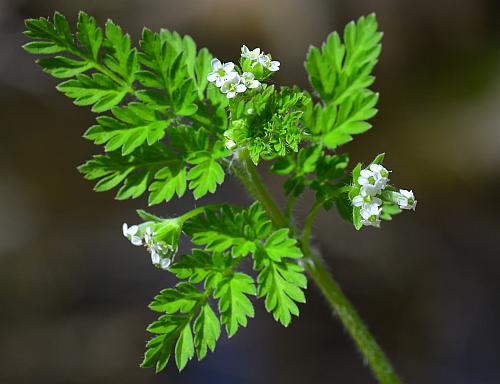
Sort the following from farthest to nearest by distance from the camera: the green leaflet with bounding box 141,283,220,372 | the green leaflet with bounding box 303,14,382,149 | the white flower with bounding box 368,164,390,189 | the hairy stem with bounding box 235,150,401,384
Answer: the green leaflet with bounding box 303,14,382,149
the hairy stem with bounding box 235,150,401,384
the green leaflet with bounding box 141,283,220,372
the white flower with bounding box 368,164,390,189

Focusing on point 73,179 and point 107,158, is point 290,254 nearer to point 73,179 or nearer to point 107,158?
point 107,158

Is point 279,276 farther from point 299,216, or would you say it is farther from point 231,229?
point 299,216

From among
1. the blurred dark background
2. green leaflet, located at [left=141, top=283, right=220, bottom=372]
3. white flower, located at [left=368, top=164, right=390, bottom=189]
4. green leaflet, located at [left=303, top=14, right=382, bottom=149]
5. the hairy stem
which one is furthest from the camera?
the blurred dark background

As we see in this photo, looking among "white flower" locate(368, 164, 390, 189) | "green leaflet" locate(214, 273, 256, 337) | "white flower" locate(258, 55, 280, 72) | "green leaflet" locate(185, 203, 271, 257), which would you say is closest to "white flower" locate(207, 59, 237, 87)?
"white flower" locate(258, 55, 280, 72)

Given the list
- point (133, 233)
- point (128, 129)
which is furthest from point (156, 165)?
point (133, 233)

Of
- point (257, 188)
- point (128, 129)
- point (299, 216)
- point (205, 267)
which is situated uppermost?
point (128, 129)

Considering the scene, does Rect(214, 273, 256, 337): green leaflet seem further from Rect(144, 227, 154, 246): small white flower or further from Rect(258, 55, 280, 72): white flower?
Rect(258, 55, 280, 72): white flower

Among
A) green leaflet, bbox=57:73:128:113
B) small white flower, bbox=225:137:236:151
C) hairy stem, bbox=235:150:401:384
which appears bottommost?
hairy stem, bbox=235:150:401:384
